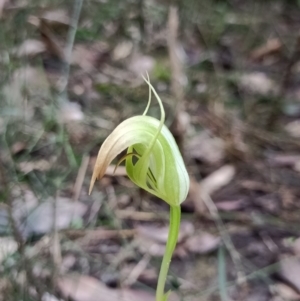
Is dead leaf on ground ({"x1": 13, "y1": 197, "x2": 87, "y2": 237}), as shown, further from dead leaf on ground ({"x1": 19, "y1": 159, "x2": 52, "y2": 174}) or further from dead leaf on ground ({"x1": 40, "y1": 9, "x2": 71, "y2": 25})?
dead leaf on ground ({"x1": 40, "y1": 9, "x2": 71, "y2": 25})

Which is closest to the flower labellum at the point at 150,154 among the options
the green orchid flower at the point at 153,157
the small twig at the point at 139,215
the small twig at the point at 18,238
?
the green orchid flower at the point at 153,157

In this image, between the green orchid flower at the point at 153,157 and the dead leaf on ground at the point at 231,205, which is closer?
the green orchid flower at the point at 153,157

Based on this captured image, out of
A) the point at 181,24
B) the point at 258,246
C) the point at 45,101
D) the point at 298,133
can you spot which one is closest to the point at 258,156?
the point at 298,133

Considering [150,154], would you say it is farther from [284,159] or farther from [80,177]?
[284,159]

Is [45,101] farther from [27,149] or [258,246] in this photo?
[258,246]

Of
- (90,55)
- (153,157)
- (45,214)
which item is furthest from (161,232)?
(90,55)

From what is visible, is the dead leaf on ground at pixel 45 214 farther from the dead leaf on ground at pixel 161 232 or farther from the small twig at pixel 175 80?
the small twig at pixel 175 80
